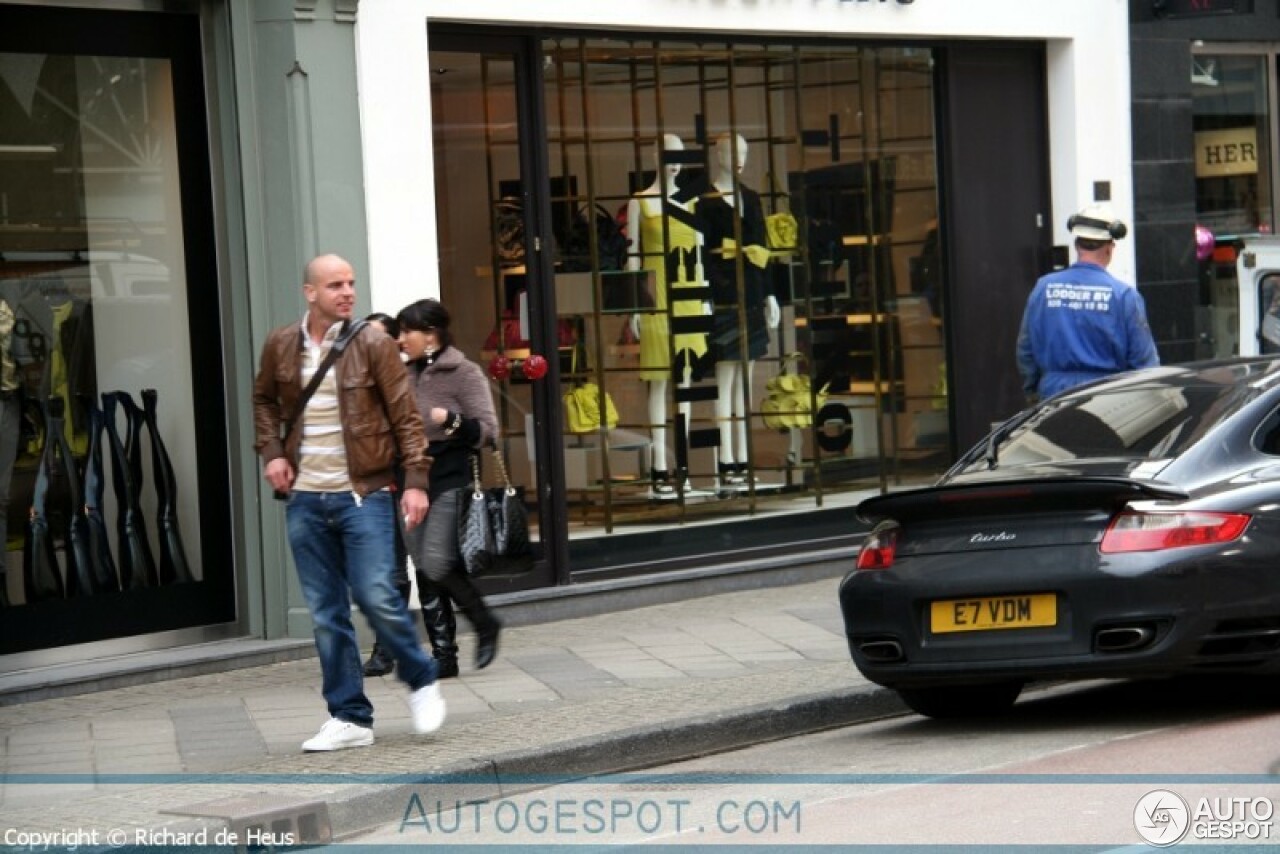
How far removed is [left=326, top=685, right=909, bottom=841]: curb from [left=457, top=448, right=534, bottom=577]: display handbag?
4.91 ft

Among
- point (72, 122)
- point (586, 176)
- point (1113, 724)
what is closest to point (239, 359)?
point (72, 122)

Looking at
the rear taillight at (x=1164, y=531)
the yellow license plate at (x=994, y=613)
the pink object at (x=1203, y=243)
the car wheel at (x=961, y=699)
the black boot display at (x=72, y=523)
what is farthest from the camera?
the pink object at (x=1203, y=243)

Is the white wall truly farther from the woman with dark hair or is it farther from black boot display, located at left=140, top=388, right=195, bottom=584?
the woman with dark hair

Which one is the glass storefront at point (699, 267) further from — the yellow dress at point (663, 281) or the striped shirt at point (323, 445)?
the striped shirt at point (323, 445)

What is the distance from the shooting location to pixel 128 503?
11.7m

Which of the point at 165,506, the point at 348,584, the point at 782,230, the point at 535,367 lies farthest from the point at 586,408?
the point at 348,584

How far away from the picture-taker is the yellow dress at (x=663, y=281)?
13.7 metres

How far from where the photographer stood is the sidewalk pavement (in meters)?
7.96

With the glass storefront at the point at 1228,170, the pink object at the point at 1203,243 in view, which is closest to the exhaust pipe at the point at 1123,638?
the glass storefront at the point at 1228,170

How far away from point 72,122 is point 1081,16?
720 centimetres

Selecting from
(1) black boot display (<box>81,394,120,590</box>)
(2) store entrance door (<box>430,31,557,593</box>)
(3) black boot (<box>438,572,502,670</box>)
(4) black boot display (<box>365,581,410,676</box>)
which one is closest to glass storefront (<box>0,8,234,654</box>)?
(1) black boot display (<box>81,394,120,590</box>)

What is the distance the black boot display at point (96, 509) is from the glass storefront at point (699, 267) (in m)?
2.14

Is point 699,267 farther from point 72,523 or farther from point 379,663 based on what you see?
point 72,523

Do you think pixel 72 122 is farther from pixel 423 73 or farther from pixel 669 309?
pixel 669 309
